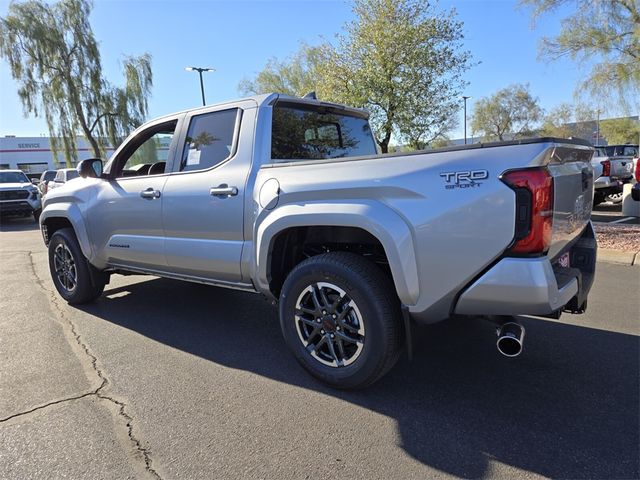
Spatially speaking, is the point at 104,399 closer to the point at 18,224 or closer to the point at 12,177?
the point at 18,224

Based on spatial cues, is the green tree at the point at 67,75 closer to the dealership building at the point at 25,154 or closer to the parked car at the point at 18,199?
the parked car at the point at 18,199

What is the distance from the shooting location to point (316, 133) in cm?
406

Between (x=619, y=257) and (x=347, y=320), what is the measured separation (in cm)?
548

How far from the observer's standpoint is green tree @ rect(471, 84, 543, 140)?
134 ft

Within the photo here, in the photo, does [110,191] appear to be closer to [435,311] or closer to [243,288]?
[243,288]

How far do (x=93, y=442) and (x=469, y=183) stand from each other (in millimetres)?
2478

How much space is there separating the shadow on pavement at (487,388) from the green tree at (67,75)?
2732 cm

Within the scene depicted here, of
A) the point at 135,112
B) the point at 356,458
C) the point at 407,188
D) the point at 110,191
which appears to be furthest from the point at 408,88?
the point at 135,112

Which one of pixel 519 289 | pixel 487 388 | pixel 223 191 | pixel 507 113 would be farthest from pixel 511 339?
pixel 507 113

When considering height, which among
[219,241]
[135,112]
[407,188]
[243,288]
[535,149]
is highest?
[135,112]

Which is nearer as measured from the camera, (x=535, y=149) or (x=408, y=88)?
(x=535, y=149)

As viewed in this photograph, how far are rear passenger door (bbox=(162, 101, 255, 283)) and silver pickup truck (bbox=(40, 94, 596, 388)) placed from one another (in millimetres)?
13

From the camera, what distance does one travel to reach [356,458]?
242cm

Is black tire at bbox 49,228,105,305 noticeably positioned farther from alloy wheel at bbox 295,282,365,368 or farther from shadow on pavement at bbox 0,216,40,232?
shadow on pavement at bbox 0,216,40,232
